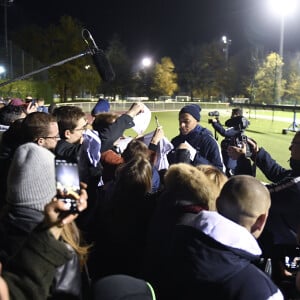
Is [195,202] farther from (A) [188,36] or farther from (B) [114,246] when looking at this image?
(A) [188,36]

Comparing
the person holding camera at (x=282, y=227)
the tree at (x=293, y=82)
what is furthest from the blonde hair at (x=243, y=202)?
the tree at (x=293, y=82)

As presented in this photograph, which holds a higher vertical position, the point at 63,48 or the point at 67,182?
the point at 63,48

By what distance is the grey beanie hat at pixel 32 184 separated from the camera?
7.30ft

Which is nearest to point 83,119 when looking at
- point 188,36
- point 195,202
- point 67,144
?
point 67,144

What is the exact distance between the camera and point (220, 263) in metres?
2.26

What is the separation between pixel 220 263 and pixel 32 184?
1.04 m

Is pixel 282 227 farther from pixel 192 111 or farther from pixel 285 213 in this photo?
pixel 192 111

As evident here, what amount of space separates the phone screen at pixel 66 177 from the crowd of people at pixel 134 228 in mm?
19

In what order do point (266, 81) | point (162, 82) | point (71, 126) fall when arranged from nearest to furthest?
point (71, 126) < point (266, 81) < point (162, 82)

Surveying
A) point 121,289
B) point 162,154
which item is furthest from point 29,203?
point 162,154

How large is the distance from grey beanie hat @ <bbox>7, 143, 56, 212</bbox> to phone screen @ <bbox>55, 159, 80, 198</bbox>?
0.36 m

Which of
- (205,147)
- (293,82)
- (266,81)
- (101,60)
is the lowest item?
(205,147)

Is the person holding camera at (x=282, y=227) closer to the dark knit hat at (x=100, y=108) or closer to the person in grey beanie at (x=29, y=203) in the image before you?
the person in grey beanie at (x=29, y=203)

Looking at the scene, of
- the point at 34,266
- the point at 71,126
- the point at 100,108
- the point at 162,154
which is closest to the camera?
the point at 34,266
